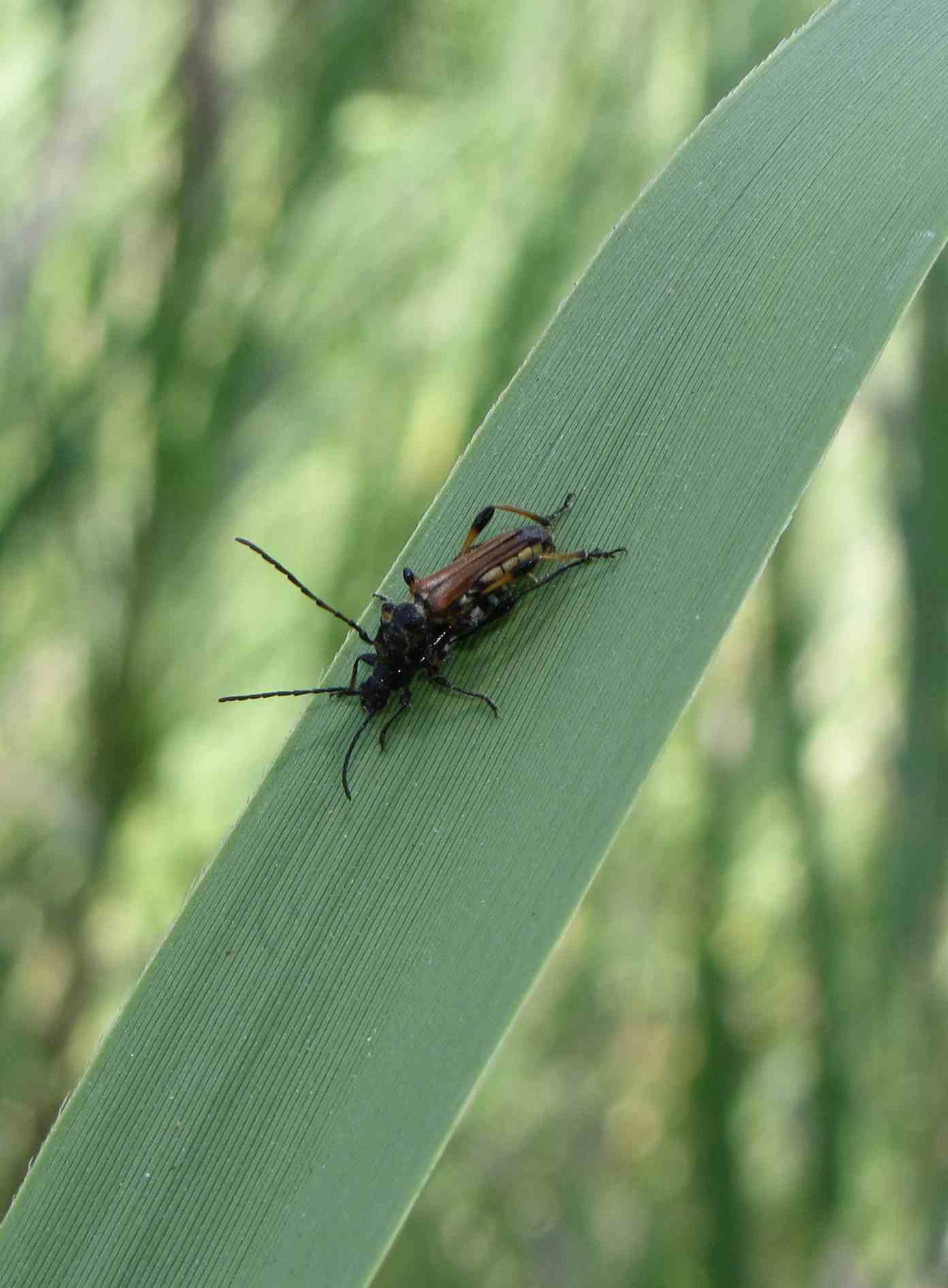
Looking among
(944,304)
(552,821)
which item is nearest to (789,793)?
(944,304)

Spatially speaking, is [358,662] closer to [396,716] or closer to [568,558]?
[396,716]

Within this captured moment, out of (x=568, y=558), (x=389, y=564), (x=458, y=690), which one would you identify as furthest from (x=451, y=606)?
(x=389, y=564)

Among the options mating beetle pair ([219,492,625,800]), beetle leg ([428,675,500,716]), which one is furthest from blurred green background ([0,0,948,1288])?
beetle leg ([428,675,500,716])

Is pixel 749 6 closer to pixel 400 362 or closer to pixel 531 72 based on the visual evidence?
pixel 531 72

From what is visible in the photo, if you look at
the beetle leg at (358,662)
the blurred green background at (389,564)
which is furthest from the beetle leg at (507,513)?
the blurred green background at (389,564)

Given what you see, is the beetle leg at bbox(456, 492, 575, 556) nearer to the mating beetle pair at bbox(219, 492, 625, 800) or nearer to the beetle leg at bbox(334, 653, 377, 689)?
the mating beetle pair at bbox(219, 492, 625, 800)

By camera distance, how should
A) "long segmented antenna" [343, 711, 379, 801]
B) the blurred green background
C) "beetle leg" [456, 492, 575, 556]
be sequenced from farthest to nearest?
1. the blurred green background
2. "beetle leg" [456, 492, 575, 556]
3. "long segmented antenna" [343, 711, 379, 801]
